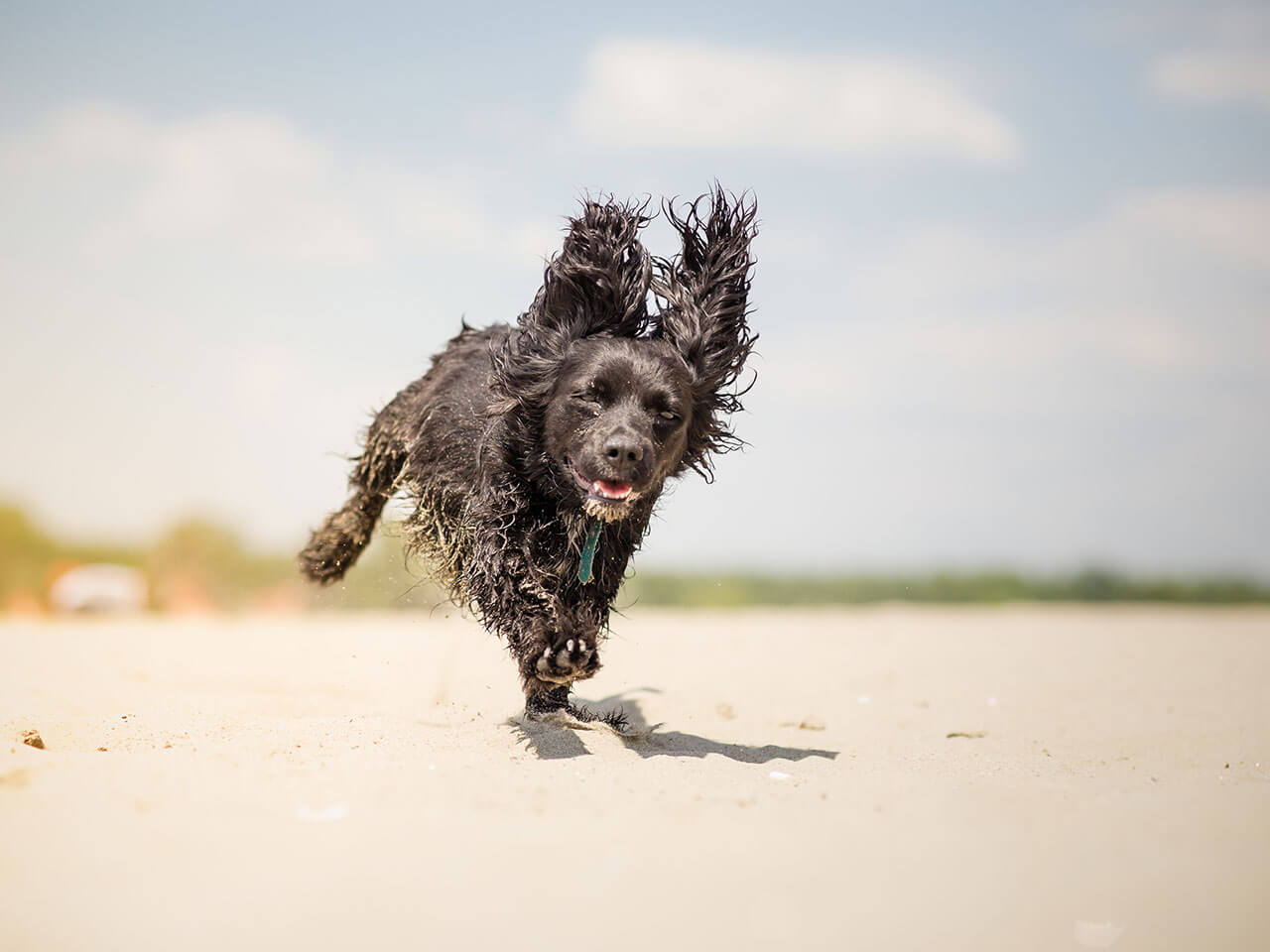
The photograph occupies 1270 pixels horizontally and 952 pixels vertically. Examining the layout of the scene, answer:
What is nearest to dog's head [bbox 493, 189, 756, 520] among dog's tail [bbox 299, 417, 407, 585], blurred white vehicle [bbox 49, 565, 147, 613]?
dog's tail [bbox 299, 417, 407, 585]

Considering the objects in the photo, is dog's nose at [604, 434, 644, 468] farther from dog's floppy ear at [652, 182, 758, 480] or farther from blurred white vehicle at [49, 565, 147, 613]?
blurred white vehicle at [49, 565, 147, 613]

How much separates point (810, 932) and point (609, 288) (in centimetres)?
341

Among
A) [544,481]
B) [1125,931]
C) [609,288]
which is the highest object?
[609,288]

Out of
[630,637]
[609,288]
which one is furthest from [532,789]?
[630,637]

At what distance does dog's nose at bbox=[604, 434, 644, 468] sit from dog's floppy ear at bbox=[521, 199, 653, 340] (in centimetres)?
91

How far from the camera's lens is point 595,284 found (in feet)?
18.2

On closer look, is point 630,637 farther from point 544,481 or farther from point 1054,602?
point 1054,602

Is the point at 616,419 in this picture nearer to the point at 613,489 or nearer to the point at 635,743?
the point at 613,489

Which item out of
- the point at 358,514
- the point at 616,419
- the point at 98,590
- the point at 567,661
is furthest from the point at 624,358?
the point at 98,590

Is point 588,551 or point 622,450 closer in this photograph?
point 622,450

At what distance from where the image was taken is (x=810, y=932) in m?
3.00

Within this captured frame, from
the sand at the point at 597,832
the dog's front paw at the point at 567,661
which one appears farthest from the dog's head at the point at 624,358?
the sand at the point at 597,832

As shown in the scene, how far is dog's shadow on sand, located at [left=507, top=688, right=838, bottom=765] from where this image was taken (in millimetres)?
5031

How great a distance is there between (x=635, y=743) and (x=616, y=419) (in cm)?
162
